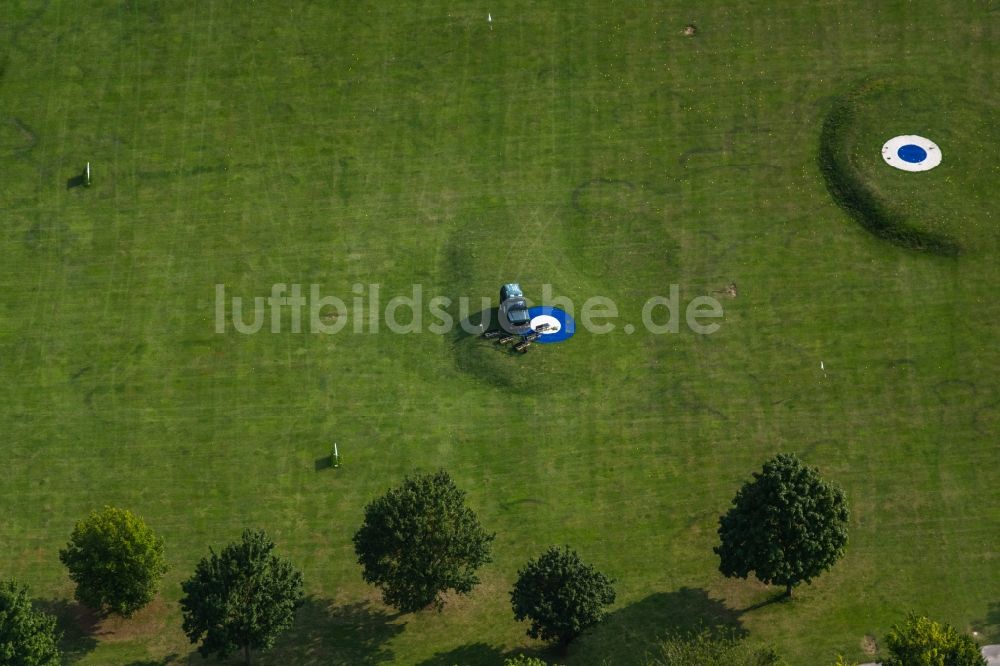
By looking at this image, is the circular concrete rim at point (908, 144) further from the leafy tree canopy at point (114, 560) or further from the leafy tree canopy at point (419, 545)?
the leafy tree canopy at point (114, 560)

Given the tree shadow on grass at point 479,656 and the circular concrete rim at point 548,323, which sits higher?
the circular concrete rim at point 548,323

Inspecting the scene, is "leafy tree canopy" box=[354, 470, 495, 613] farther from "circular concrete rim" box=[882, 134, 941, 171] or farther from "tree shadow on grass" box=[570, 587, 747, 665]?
A: "circular concrete rim" box=[882, 134, 941, 171]

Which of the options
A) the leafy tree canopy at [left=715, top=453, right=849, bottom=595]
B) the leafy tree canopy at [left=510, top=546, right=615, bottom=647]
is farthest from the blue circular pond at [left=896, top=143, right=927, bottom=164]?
the leafy tree canopy at [left=510, top=546, right=615, bottom=647]

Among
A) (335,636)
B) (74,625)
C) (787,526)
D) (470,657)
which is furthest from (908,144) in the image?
(74,625)

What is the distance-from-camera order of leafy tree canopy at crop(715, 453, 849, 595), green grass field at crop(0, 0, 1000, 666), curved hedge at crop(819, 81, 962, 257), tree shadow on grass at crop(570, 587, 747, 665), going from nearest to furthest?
leafy tree canopy at crop(715, 453, 849, 595)
tree shadow on grass at crop(570, 587, 747, 665)
green grass field at crop(0, 0, 1000, 666)
curved hedge at crop(819, 81, 962, 257)

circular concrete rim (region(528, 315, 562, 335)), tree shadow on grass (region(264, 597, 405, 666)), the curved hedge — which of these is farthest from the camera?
the curved hedge

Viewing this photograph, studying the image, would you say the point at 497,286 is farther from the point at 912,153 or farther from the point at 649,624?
the point at 912,153

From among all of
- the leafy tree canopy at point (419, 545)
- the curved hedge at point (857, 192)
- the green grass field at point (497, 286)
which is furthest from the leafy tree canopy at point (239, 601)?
the curved hedge at point (857, 192)
